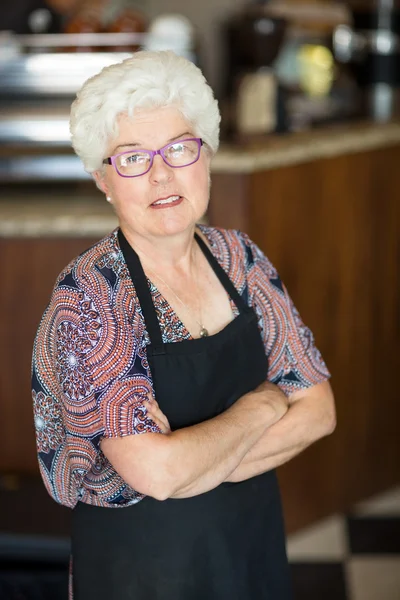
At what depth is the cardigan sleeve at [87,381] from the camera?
62.9 inches

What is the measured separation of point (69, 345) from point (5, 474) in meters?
1.70

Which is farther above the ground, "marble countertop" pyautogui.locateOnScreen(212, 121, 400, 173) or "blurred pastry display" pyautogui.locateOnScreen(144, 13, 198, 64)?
"blurred pastry display" pyautogui.locateOnScreen(144, 13, 198, 64)

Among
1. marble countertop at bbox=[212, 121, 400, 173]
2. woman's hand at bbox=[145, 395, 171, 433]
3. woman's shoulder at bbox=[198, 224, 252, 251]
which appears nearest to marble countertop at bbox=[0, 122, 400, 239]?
marble countertop at bbox=[212, 121, 400, 173]

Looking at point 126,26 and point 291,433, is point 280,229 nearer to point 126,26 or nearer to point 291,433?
point 126,26

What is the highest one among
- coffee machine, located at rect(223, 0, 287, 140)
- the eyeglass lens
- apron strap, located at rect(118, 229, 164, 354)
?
coffee machine, located at rect(223, 0, 287, 140)

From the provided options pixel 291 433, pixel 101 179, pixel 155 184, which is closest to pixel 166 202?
pixel 155 184

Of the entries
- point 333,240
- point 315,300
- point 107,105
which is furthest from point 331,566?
point 107,105

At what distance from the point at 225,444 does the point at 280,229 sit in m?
1.51

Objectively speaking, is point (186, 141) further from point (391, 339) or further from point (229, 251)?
point (391, 339)

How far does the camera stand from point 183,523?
68.2 inches

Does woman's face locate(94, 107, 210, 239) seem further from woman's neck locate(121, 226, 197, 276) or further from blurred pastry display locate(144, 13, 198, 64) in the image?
blurred pastry display locate(144, 13, 198, 64)

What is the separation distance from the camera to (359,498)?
3.57 metres

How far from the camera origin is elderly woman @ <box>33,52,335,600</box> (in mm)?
1610

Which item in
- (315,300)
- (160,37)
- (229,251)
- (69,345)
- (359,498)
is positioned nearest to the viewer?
(69,345)
